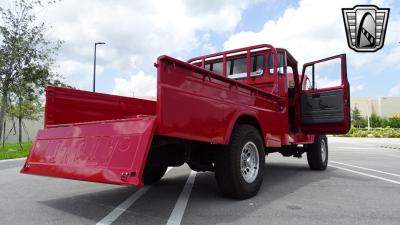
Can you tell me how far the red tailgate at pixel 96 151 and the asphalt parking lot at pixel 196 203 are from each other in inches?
20.8

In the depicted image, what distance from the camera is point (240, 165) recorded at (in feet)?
17.9

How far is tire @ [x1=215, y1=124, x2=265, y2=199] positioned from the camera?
5.32 metres

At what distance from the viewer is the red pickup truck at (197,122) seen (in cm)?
439

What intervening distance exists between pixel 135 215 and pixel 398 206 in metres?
3.42

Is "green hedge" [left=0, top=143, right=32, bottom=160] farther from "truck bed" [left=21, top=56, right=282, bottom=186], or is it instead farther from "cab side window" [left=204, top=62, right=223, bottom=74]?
"truck bed" [left=21, top=56, right=282, bottom=186]

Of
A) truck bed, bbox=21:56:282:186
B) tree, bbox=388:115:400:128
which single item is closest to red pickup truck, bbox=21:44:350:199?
truck bed, bbox=21:56:282:186

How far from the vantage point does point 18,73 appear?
17.7 m

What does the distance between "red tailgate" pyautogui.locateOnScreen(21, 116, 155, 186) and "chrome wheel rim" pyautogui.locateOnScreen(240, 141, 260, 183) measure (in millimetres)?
1813

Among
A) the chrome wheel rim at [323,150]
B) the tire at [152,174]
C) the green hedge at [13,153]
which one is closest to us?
the tire at [152,174]

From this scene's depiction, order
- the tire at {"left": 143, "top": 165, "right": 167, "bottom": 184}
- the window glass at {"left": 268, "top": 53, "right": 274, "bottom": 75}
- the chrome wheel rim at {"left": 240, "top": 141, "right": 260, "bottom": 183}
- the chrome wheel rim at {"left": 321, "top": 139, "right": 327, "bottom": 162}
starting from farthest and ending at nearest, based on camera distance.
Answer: the chrome wheel rim at {"left": 321, "top": 139, "right": 327, "bottom": 162}
the window glass at {"left": 268, "top": 53, "right": 274, "bottom": 75}
the tire at {"left": 143, "top": 165, "right": 167, "bottom": 184}
the chrome wheel rim at {"left": 240, "top": 141, "right": 260, "bottom": 183}

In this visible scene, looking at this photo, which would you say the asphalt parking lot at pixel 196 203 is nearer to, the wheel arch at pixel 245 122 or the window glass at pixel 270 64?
the wheel arch at pixel 245 122

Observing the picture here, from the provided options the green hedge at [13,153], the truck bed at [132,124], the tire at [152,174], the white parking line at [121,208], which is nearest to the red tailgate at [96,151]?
the truck bed at [132,124]

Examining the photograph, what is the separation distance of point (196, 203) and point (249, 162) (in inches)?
40.4

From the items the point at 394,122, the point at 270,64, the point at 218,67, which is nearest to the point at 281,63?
the point at 270,64
